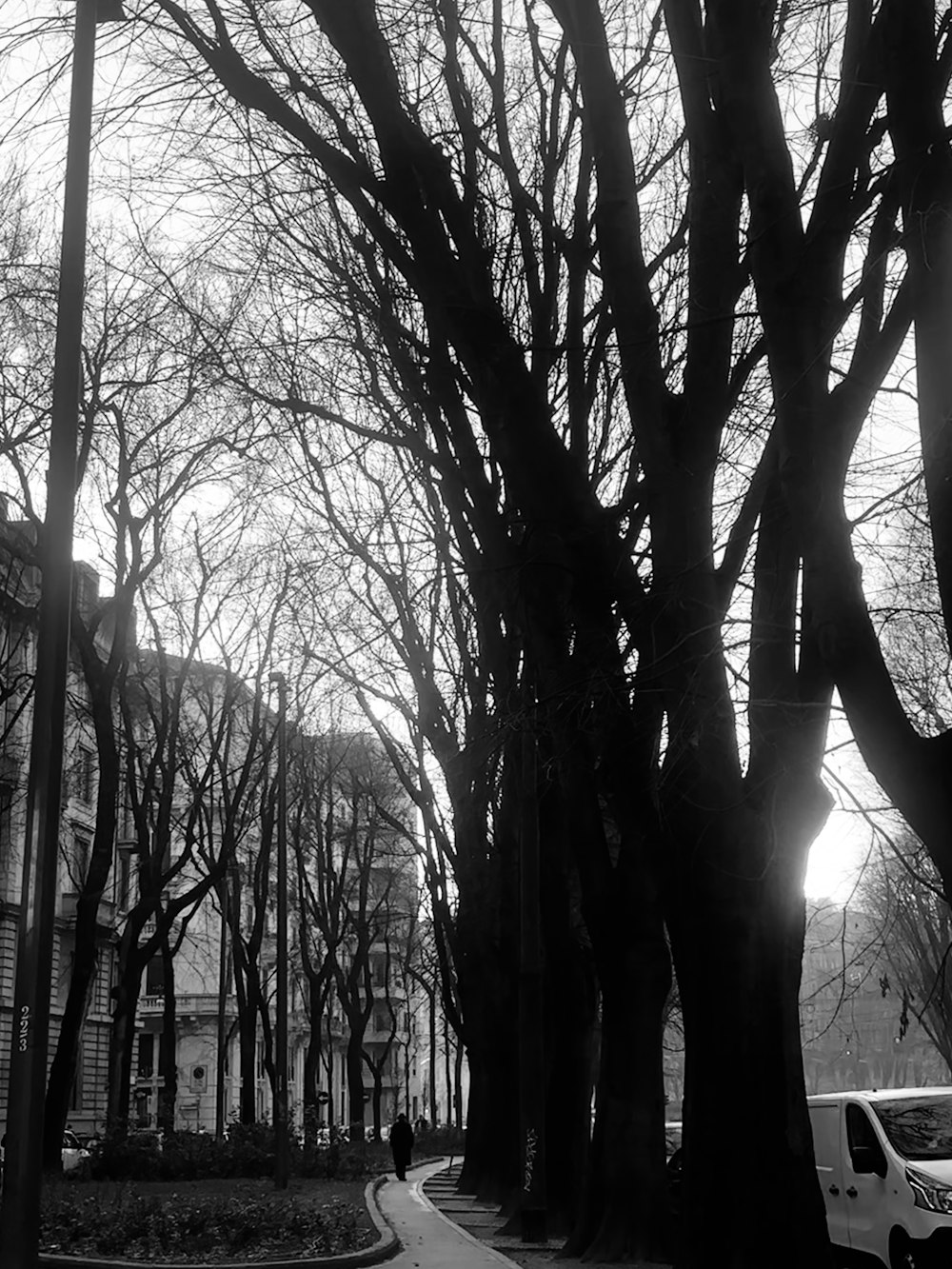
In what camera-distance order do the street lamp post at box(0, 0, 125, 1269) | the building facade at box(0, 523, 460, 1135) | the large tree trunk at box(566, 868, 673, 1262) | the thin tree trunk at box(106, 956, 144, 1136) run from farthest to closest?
the building facade at box(0, 523, 460, 1135) < the thin tree trunk at box(106, 956, 144, 1136) < the large tree trunk at box(566, 868, 673, 1262) < the street lamp post at box(0, 0, 125, 1269)

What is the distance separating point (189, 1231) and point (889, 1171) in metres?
6.56

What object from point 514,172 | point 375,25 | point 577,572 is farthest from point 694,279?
point 514,172

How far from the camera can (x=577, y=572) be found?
10352mm

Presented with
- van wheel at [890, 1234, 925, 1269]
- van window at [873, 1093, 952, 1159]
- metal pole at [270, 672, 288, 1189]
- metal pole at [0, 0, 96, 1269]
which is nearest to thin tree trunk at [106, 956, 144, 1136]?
metal pole at [270, 672, 288, 1189]

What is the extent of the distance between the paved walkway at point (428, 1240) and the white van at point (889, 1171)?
2852 mm

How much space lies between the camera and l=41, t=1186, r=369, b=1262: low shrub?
46.9 feet

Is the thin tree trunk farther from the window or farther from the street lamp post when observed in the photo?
the street lamp post

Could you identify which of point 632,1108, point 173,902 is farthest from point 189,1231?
point 173,902

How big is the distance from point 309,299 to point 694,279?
521 centimetres

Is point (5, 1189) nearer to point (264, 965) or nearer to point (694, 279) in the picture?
point (694, 279)

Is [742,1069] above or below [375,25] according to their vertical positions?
below

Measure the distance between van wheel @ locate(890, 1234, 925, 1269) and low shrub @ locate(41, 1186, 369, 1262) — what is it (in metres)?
5.31

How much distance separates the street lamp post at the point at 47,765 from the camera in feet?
22.4

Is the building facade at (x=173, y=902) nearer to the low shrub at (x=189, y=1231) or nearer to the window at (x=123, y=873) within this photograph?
the window at (x=123, y=873)
